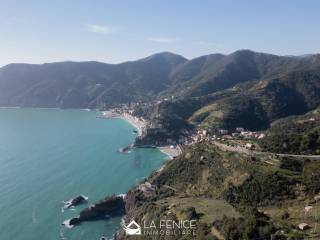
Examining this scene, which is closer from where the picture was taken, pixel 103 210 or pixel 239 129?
pixel 103 210

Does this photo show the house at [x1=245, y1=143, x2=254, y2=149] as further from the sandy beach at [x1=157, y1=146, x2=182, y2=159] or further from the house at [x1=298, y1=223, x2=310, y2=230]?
the sandy beach at [x1=157, y1=146, x2=182, y2=159]

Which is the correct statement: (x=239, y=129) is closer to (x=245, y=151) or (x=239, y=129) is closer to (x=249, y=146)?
(x=249, y=146)

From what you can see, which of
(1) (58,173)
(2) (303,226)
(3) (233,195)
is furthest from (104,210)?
(2) (303,226)

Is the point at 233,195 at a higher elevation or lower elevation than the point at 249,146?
lower

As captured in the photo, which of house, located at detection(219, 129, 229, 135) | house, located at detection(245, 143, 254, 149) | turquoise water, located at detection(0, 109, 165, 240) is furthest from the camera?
house, located at detection(219, 129, 229, 135)

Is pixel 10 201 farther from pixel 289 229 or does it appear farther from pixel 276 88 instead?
pixel 276 88

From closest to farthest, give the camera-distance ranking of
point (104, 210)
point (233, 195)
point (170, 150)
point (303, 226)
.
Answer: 1. point (303, 226)
2. point (233, 195)
3. point (104, 210)
4. point (170, 150)

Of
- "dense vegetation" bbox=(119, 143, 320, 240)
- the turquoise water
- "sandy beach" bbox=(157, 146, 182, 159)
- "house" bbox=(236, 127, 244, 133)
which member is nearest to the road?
"dense vegetation" bbox=(119, 143, 320, 240)

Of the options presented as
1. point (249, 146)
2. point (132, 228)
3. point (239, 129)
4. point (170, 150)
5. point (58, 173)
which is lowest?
point (170, 150)

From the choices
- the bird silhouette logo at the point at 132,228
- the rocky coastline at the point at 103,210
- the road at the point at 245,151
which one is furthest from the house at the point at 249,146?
the bird silhouette logo at the point at 132,228
